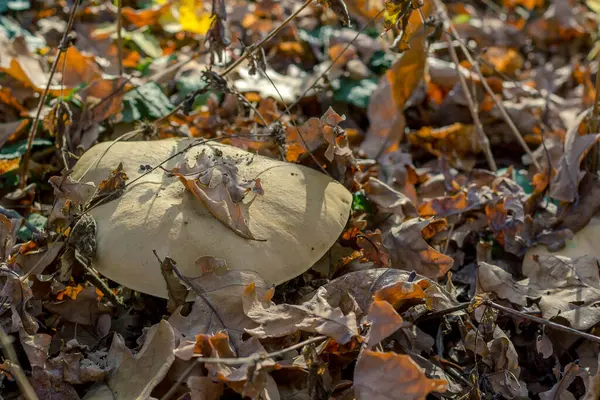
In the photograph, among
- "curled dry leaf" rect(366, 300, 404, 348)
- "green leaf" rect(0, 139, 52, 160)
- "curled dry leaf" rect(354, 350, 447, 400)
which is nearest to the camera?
"curled dry leaf" rect(354, 350, 447, 400)

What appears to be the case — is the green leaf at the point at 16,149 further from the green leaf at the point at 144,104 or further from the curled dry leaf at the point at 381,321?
the curled dry leaf at the point at 381,321

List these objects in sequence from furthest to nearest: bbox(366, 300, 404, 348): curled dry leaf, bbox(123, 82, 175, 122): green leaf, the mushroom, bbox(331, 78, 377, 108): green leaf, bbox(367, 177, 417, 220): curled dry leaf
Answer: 1. bbox(331, 78, 377, 108): green leaf
2. bbox(123, 82, 175, 122): green leaf
3. bbox(367, 177, 417, 220): curled dry leaf
4. the mushroom
5. bbox(366, 300, 404, 348): curled dry leaf

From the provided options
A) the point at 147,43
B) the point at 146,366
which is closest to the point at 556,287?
the point at 146,366

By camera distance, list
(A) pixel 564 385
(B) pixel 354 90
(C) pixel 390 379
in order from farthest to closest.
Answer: (B) pixel 354 90
(A) pixel 564 385
(C) pixel 390 379

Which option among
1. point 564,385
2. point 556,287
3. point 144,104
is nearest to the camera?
point 564,385

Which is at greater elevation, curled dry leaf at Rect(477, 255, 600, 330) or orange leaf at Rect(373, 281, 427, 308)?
orange leaf at Rect(373, 281, 427, 308)

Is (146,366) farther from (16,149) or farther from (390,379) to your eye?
(16,149)

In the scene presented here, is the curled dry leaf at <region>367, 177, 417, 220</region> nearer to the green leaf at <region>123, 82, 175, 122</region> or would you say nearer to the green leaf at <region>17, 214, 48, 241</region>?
the green leaf at <region>123, 82, 175, 122</region>

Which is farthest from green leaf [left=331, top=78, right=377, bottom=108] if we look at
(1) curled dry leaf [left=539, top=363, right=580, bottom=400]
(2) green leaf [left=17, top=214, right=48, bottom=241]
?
(1) curled dry leaf [left=539, top=363, right=580, bottom=400]
